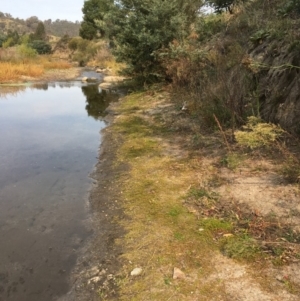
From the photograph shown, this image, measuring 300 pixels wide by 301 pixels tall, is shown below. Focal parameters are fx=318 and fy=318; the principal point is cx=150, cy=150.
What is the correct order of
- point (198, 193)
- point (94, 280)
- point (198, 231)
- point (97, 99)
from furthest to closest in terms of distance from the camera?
point (97, 99) → point (198, 193) → point (198, 231) → point (94, 280)

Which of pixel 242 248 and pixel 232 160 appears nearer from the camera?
pixel 242 248

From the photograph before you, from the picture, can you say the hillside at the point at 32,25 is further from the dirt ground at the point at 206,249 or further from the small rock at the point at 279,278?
the small rock at the point at 279,278

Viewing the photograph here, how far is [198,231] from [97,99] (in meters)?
12.1

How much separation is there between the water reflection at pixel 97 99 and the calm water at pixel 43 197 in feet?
1.01

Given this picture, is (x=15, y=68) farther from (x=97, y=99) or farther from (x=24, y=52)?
(x=97, y=99)

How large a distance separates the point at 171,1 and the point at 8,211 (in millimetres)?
A: 11417

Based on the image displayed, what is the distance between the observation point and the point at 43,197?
549 centimetres

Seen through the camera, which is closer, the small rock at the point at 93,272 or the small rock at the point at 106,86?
the small rock at the point at 93,272

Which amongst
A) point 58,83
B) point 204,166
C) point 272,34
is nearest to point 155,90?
point 272,34

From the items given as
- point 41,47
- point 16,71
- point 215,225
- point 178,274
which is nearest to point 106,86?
point 16,71

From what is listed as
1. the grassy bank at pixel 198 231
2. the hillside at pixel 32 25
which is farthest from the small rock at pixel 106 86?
the hillside at pixel 32 25

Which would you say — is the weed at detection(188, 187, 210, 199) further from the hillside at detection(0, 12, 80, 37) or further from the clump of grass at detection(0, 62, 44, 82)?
the hillside at detection(0, 12, 80, 37)

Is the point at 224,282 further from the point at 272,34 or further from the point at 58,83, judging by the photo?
the point at 58,83

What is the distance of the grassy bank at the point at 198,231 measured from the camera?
3.14 metres
